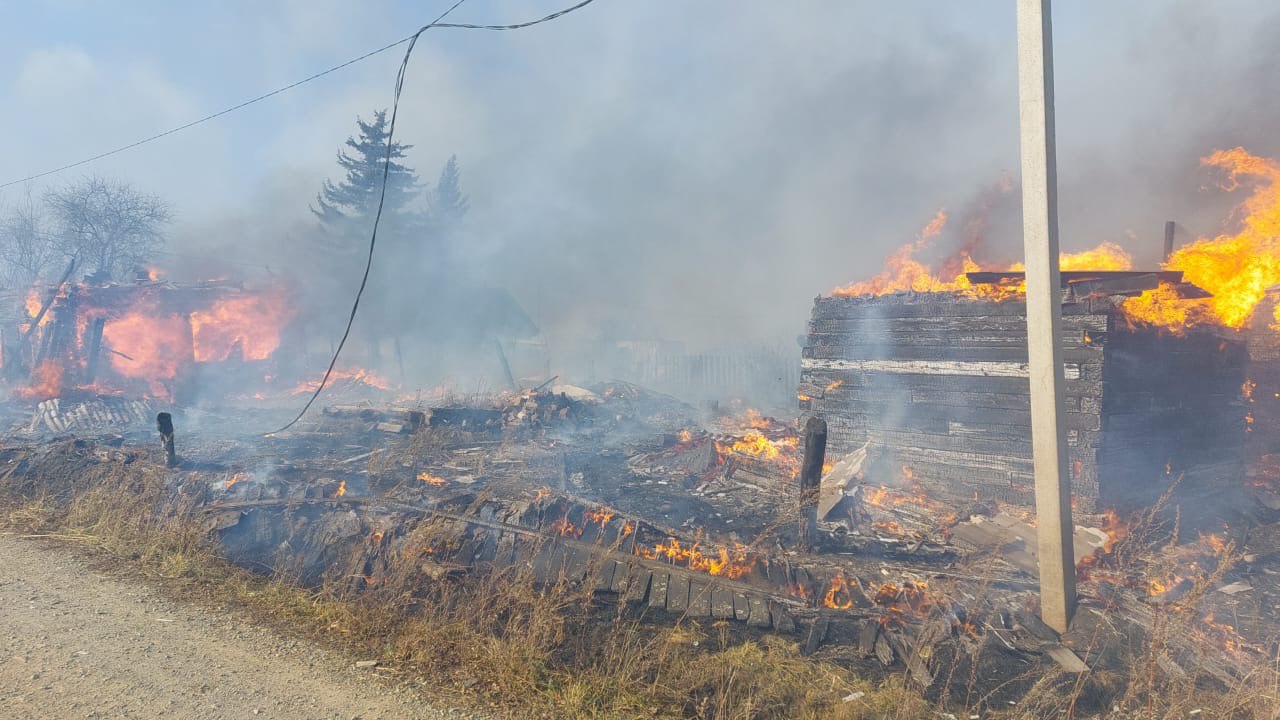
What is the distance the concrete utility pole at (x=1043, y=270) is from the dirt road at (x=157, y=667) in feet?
15.1

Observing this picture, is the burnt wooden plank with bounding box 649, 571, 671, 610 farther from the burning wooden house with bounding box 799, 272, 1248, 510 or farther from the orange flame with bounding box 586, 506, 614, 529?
the burning wooden house with bounding box 799, 272, 1248, 510

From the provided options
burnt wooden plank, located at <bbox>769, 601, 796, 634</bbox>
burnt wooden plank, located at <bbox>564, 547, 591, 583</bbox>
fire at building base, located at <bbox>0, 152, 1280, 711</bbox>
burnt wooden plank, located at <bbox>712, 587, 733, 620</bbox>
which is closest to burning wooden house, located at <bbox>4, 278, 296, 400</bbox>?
fire at building base, located at <bbox>0, 152, 1280, 711</bbox>

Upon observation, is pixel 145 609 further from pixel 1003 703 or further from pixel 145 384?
pixel 145 384

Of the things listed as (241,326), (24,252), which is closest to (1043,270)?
(241,326)

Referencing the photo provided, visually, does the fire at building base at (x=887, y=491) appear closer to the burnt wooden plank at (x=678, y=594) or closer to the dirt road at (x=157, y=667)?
the burnt wooden plank at (x=678, y=594)

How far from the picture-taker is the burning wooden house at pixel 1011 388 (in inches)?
336

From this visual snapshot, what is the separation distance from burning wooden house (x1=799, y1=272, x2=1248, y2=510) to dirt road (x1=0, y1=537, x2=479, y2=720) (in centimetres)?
913

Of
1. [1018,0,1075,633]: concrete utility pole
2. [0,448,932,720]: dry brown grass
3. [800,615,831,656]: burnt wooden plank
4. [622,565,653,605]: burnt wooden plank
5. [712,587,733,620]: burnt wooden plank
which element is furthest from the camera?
[622,565,653,605]: burnt wooden plank

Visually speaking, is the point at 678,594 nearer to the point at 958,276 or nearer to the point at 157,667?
the point at 157,667

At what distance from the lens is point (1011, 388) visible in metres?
9.41

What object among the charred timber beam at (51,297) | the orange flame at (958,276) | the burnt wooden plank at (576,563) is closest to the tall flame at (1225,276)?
the orange flame at (958,276)

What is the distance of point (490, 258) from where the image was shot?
3638 centimetres

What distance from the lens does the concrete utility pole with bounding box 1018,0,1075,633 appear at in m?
4.37

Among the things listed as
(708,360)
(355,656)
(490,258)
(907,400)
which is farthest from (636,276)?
(355,656)
